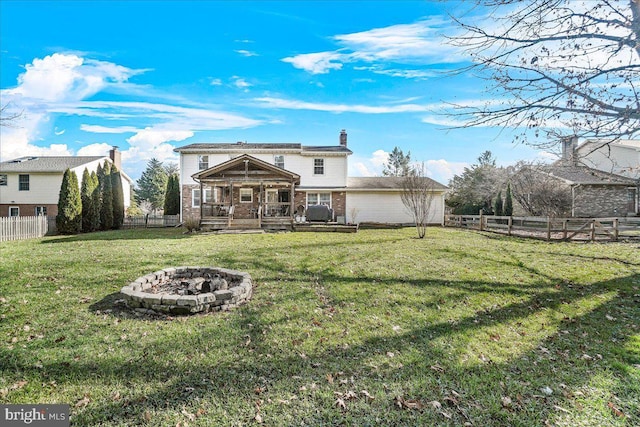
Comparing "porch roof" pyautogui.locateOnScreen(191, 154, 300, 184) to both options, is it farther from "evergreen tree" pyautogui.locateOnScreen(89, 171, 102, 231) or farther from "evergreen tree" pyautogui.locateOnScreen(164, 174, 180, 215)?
"evergreen tree" pyautogui.locateOnScreen(164, 174, 180, 215)

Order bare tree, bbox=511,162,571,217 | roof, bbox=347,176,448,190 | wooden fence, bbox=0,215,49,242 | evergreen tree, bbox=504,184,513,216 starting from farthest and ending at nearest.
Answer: evergreen tree, bbox=504,184,513,216 < roof, bbox=347,176,448,190 < bare tree, bbox=511,162,571,217 < wooden fence, bbox=0,215,49,242

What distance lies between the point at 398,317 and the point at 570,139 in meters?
4.79

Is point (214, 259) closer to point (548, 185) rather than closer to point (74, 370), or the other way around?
point (74, 370)

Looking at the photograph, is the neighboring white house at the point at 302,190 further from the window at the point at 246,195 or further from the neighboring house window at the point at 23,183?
the neighboring house window at the point at 23,183

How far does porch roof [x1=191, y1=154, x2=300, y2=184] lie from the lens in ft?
62.3

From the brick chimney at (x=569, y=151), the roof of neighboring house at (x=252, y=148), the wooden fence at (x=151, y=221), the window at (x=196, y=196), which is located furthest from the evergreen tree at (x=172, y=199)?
the brick chimney at (x=569, y=151)

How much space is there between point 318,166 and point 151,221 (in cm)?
1364

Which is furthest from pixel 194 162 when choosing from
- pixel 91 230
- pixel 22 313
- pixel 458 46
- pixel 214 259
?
pixel 458 46

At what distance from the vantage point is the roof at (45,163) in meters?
24.2

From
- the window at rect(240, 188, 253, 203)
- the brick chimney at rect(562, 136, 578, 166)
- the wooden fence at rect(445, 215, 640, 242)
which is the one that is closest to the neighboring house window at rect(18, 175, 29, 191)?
the window at rect(240, 188, 253, 203)

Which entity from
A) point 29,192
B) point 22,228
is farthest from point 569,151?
point 29,192

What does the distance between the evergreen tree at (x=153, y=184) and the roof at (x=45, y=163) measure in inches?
660

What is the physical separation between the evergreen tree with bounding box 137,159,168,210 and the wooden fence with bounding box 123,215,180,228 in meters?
21.1

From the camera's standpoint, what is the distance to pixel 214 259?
9.75 m
